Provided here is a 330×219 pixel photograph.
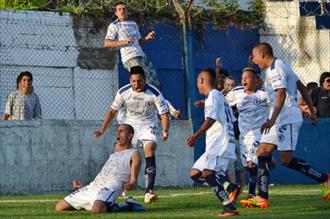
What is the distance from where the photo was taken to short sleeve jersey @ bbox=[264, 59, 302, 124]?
13162 millimetres

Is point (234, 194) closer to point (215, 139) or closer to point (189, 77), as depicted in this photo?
point (215, 139)

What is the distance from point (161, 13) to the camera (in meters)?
23.5

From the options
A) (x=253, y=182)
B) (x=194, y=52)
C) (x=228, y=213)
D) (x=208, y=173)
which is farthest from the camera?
(x=194, y=52)

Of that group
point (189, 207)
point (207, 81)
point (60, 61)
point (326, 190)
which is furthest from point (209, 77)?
point (60, 61)

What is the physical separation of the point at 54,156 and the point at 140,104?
3.55 meters

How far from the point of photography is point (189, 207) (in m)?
13.8

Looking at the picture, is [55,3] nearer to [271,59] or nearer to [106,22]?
[106,22]

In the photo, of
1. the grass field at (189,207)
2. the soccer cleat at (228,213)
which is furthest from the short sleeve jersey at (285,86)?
the soccer cleat at (228,213)

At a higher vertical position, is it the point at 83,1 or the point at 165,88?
the point at 83,1

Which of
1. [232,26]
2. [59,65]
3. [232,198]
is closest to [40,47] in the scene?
[59,65]

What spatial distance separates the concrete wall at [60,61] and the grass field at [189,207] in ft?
14.1

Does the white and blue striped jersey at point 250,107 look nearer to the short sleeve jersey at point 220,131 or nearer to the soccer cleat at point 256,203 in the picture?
the soccer cleat at point 256,203

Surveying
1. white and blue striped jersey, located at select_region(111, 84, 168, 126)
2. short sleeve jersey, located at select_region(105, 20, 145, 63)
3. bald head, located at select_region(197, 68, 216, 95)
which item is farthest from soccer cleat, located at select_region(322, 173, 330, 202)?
short sleeve jersey, located at select_region(105, 20, 145, 63)

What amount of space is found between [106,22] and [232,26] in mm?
3699
